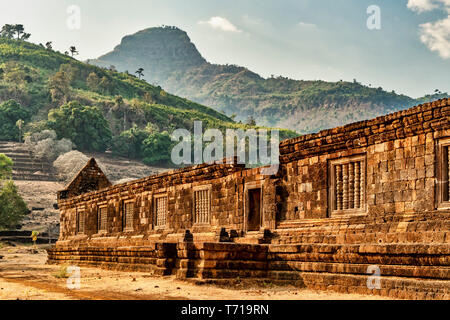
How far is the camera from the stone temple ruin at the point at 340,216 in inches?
444

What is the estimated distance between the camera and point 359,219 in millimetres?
13711

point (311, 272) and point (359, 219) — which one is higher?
point (359, 219)

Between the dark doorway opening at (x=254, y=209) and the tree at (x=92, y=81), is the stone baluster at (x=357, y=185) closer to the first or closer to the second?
the dark doorway opening at (x=254, y=209)

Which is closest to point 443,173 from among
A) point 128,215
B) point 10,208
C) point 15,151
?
point 128,215

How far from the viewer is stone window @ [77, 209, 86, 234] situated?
31442mm

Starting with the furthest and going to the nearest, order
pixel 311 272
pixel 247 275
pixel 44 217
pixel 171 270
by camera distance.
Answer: pixel 44 217 → pixel 171 270 → pixel 247 275 → pixel 311 272

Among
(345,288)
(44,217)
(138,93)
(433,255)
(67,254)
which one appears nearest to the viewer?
(433,255)

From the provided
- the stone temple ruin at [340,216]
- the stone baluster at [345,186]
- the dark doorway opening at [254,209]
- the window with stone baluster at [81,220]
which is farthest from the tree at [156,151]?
the stone baluster at [345,186]

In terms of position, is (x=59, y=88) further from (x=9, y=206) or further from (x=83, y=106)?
(x=9, y=206)

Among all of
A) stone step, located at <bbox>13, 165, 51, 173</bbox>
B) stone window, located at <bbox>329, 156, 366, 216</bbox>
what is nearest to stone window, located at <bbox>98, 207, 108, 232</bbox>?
stone window, located at <bbox>329, 156, 366, 216</bbox>

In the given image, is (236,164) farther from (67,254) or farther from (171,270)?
(67,254)

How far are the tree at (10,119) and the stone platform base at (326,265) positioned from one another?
102m
